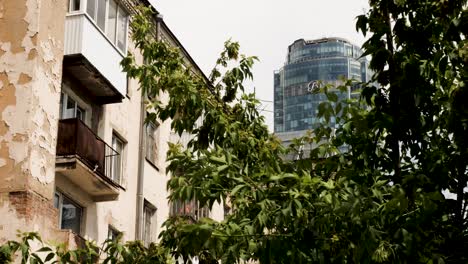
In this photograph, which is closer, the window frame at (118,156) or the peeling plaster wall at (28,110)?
the peeling plaster wall at (28,110)

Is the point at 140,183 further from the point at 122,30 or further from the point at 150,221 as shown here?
the point at 122,30

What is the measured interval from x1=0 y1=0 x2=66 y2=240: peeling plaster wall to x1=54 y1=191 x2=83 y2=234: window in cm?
201

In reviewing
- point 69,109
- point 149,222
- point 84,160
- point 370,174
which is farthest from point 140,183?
point 370,174

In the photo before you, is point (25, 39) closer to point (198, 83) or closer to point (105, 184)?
point (105, 184)

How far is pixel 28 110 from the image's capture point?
14305 mm

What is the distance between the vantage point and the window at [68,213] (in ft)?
55.2

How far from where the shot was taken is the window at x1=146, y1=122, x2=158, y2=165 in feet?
70.6

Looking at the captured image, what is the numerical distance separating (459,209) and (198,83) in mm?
3271

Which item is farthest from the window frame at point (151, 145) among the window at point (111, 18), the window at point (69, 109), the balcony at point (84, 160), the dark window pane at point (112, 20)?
the dark window pane at point (112, 20)

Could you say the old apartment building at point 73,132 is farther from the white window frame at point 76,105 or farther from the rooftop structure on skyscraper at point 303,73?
the rooftop structure on skyscraper at point 303,73

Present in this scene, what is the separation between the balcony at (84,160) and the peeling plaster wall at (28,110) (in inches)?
51.4

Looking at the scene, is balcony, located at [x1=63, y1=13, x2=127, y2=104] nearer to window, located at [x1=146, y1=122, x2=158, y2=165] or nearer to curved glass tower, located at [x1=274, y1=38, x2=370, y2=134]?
window, located at [x1=146, y1=122, x2=158, y2=165]

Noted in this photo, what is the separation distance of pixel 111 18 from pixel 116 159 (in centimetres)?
320

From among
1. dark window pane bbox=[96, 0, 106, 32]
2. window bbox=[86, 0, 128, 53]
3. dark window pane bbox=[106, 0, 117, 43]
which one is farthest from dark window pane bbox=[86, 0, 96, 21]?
dark window pane bbox=[106, 0, 117, 43]
